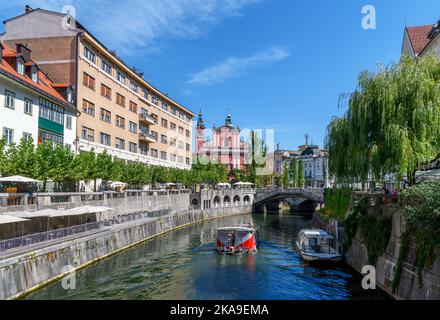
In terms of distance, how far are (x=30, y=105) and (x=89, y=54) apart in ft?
49.6

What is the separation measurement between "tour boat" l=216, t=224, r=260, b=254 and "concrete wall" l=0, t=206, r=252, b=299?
8.99m

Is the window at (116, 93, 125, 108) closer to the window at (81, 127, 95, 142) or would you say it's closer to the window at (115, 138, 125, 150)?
the window at (115, 138, 125, 150)

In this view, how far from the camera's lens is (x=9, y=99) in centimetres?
3525

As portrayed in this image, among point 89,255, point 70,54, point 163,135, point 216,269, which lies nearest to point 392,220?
point 216,269

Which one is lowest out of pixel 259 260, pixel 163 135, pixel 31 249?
pixel 259 260

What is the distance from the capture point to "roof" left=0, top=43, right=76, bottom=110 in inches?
1385

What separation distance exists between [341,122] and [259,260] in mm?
13250

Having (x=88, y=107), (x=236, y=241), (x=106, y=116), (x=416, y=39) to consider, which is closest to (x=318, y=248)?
(x=236, y=241)

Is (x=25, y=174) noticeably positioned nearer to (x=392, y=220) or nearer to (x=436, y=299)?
(x=392, y=220)

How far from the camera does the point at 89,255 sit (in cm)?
2748

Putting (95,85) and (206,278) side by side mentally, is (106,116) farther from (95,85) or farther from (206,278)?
(206,278)

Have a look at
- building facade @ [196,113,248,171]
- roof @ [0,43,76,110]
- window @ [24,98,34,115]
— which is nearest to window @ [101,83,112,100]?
roof @ [0,43,76,110]

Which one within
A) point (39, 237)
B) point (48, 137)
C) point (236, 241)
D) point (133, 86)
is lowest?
point (236, 241)

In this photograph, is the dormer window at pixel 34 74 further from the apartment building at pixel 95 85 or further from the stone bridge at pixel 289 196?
the stone bridge at pixel 289 196
